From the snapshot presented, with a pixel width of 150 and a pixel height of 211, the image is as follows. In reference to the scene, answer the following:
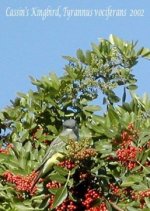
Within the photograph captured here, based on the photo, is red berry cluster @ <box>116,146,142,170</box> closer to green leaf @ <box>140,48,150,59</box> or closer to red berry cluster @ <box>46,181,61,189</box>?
red berry cluster @ <box>46,181,61,189</box>

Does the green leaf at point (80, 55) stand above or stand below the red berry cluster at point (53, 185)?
above

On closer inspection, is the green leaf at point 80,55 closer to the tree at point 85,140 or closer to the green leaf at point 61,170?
the tree at point 85,140

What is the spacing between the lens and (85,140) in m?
5.22

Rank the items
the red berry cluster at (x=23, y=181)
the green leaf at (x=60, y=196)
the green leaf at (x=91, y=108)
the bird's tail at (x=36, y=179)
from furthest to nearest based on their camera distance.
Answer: the green leaf at (x=91, y=108)
the red berry cluster at (x=23, y=181)
the bird's tail at (x=36, y=179)
the green leaf at (x=60, y=196)

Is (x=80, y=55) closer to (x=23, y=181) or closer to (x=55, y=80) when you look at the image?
(x=55, y=80)

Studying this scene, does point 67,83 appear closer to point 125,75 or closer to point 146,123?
point 125,75

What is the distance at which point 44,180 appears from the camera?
5.46 m

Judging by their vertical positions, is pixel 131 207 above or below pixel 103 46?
below

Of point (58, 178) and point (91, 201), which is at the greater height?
point (58, 178)

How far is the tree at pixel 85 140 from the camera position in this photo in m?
5.27

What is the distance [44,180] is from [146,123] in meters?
0.83

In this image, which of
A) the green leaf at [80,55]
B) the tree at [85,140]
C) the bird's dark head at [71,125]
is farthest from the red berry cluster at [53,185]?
the green leaf at [80,55]

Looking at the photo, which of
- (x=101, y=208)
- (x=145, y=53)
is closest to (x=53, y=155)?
(x=101, y=208)

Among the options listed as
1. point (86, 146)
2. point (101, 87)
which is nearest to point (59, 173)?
point (86, 146)
